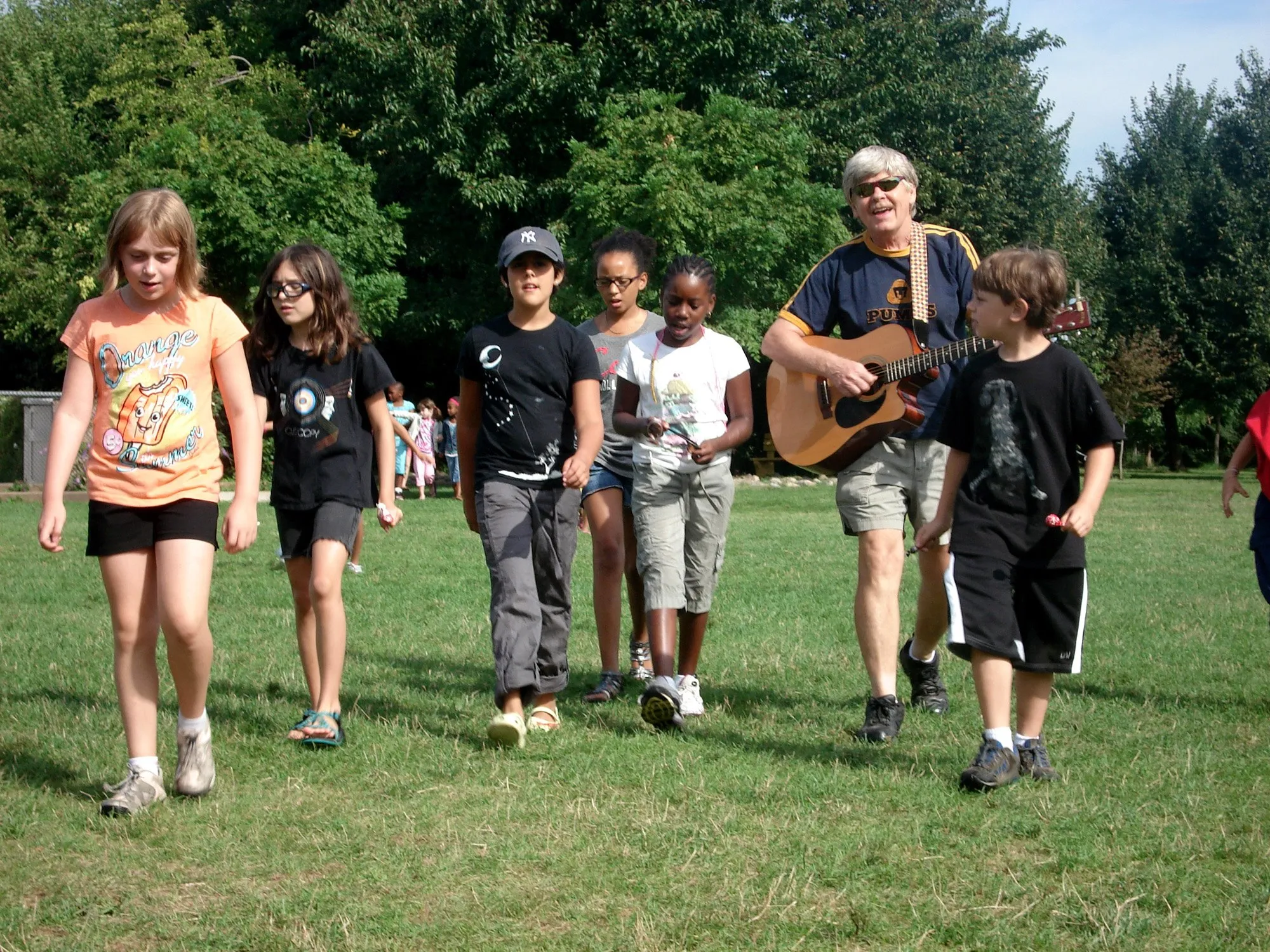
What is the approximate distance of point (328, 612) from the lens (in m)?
5.52

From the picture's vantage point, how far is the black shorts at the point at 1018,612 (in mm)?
4773

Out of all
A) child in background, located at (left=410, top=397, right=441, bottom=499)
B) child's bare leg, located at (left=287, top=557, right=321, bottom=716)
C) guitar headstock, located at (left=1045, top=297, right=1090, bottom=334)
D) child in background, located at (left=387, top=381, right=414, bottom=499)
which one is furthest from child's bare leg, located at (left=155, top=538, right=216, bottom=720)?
child in background, located at (left=410, top=397, right=441, bottom=499)

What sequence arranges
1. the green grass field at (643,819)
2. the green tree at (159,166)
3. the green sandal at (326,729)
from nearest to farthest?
the green grass field at (643,819) < the green sandal at (326,729) < the green tree at (159,166)

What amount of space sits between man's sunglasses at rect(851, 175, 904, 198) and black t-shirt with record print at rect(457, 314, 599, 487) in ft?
4.33

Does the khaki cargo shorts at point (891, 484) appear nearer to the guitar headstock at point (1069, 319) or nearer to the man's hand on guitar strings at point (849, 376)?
the man's hand on guitar strings at point (849, 376)

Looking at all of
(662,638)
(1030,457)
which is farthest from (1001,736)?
(662,638)

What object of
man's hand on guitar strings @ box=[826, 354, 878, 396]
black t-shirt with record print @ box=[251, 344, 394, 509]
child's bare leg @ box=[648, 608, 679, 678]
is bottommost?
child's bare leg @ box=[648, 608, 679, 678]

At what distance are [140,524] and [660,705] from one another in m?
2.12

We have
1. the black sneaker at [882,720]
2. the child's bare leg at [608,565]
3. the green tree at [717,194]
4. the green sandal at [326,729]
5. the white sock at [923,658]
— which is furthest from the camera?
the green tree at [717,194]

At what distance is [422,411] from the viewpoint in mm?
28812

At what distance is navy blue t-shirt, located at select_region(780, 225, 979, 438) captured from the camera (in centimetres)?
575

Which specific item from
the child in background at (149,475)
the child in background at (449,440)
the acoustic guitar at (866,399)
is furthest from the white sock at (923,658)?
the child in background at (449,440)

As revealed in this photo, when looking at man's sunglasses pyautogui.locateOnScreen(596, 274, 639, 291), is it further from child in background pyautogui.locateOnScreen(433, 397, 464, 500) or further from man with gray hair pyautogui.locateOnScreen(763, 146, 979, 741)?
child in background pyautogui.locateOnScreen(433, 397, 464, 500)

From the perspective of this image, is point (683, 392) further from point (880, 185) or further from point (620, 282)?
point (880, 185)
